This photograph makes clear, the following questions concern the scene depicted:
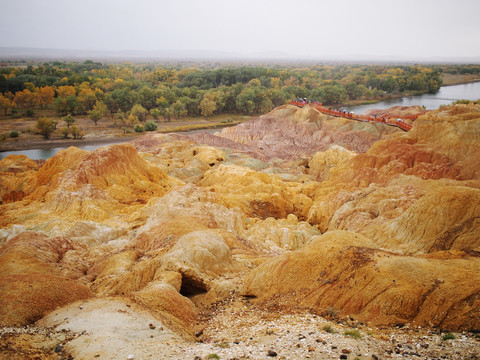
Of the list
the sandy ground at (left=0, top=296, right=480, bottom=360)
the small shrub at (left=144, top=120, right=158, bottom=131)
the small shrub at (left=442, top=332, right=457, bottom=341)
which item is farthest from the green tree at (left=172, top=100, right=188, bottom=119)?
the small shrub at (left=442, top=332, right=457, bottom=341)

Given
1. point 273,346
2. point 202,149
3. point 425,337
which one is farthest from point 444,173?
point 202,149

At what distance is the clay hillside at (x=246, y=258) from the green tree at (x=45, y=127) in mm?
33049

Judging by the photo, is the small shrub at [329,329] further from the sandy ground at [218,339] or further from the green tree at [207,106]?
the green tree at [207,106]

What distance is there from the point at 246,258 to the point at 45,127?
197 feet

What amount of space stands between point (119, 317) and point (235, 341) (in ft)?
11.4

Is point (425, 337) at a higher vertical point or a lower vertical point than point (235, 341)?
higher

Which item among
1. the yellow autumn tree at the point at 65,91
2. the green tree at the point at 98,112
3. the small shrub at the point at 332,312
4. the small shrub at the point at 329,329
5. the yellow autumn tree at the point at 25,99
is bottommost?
the small shrub at the point at 332,312

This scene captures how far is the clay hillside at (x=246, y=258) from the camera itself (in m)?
8.76

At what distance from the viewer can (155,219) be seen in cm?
2128

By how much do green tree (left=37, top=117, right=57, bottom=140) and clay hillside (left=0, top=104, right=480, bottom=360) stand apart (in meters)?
33.0

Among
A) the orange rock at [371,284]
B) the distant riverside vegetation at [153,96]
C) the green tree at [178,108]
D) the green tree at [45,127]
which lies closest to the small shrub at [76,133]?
the green tree at [45,127]

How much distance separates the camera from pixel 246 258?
→ 17609 mm

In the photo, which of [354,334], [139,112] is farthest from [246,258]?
[139,112]

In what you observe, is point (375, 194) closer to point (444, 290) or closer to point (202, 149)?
point (444, 290)
